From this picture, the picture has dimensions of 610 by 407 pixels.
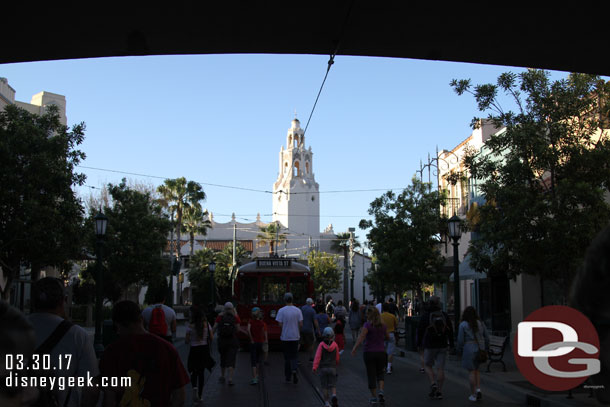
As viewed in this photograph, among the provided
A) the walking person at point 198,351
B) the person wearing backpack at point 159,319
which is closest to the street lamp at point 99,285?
the walking person at point 198,351

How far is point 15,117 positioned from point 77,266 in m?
34.6

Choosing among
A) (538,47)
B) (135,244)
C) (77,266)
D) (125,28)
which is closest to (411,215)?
(135,244)

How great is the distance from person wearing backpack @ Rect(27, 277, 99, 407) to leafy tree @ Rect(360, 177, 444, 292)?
82.5 feet

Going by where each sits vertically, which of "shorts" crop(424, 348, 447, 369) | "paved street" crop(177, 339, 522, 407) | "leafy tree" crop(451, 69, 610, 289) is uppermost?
"leafy tree" crop(451, 69, 610, 289)

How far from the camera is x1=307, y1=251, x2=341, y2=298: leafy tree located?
85800 mm

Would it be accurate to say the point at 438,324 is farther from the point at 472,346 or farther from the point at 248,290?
the point at 248,290

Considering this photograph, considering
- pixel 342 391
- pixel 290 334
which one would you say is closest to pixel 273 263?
pixel 290 334

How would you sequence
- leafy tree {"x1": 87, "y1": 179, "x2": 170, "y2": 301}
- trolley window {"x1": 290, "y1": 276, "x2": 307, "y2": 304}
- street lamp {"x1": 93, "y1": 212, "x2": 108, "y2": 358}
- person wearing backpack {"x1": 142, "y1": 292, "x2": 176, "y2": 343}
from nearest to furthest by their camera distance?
person wearing backpack {"x1": 142, "y1": 292, "x2": 176, "y2": 343} < street lamp {"x1": 93, "y1": 212, "x2": 108, "y2": 358} < trolley window {"x1": 290, "y1": 276, "x2": 307, "y2": 304} < leafy tree {"x1": 87, "y1": 179, "x2": 170, "y2": 301}

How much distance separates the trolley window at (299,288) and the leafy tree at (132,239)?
14.3 m

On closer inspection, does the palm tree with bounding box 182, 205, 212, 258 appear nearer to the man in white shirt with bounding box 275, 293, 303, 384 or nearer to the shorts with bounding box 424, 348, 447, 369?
the man in white shirt with bounding box 275, 293, 303, 384

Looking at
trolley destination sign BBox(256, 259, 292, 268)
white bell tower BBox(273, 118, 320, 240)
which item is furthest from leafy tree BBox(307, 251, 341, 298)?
trolley destination sign BBox(256, 259, 292, 268)

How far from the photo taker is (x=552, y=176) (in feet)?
47.4

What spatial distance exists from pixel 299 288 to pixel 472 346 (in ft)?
42.3

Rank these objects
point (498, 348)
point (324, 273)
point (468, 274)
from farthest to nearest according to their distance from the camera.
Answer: point (324, 273) < point (468, 274) < point (498, 348)
